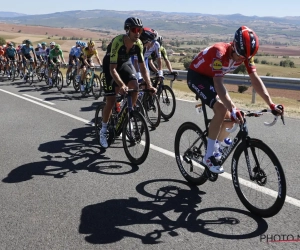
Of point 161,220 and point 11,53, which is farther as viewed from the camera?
point 11,53

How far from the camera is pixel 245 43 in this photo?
3879 millimetres

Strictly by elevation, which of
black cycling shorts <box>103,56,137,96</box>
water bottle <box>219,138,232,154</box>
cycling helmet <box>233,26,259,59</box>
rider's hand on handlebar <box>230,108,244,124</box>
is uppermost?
cycling helmet <box>233,26,259,59</box>

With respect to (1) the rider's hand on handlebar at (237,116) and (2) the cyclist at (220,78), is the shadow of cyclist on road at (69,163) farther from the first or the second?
(1) the rider's hand on handlebar at (237,116)

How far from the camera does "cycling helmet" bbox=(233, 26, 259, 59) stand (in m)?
3.88

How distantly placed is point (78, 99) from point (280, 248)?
1033 centimetres

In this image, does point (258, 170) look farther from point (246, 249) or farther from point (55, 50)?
point (55, 50)

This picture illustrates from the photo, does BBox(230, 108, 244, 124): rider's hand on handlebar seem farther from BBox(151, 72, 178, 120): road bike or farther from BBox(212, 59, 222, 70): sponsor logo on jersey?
BBox(151, 72, 178, 120): road bike

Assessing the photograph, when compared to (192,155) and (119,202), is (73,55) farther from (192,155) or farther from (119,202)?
(119,202)

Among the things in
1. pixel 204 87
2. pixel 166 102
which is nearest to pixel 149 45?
pixel 166 102

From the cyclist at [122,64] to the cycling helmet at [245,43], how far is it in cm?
205

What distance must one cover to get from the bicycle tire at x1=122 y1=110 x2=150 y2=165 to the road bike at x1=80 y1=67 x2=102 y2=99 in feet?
24.3

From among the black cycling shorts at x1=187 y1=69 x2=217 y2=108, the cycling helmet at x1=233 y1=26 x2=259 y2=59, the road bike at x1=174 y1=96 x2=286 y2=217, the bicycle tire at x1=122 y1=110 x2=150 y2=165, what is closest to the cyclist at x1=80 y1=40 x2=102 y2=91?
the bicycle tire at x1=122 y1=110 x2=150 y2=165

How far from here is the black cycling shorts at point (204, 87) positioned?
4.60 meters

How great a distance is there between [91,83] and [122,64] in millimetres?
6994
